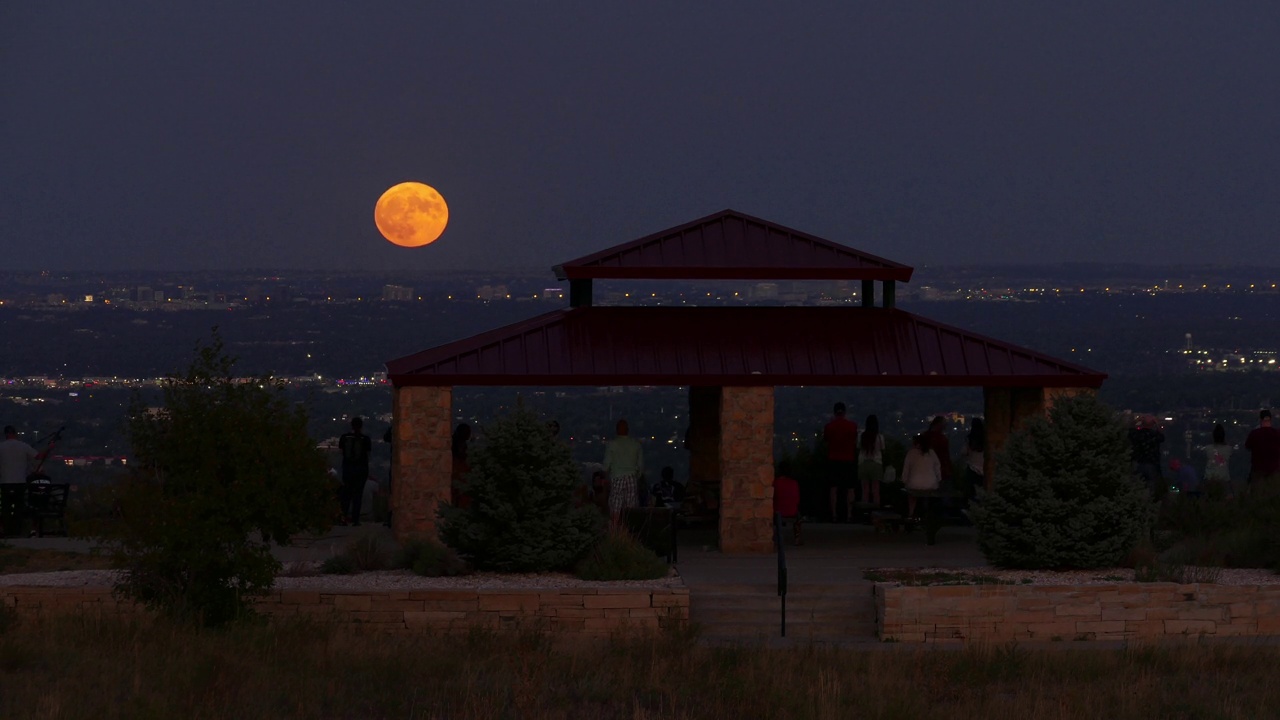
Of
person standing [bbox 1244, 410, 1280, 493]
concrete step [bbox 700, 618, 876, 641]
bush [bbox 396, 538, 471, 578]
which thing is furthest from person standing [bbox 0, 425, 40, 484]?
person standing [bbox 1244, 410, 1280, 493]

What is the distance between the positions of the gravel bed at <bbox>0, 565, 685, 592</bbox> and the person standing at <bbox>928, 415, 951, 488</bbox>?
5896 mm

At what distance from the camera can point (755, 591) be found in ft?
53.8

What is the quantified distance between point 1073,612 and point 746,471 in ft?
16.7

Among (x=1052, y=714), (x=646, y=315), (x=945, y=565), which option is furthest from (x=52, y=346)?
(x=1052, y=714)

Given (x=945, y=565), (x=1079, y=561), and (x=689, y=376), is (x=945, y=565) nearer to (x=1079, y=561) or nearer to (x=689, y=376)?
(x=1079, y=561)

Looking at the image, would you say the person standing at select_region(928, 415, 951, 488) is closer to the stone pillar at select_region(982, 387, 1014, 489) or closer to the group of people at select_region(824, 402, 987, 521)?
the group of people at select_region(824, 402, 987, 521)

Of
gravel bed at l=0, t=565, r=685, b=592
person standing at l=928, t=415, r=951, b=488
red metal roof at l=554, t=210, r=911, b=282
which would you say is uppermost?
red metal roof at l=554, t=210, r=911, b=282

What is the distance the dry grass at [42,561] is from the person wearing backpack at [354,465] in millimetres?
4179

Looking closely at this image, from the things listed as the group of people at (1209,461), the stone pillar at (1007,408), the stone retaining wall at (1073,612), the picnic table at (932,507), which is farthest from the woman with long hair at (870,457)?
the stone retaining wall at (1073,612)

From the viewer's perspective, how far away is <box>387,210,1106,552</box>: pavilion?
63.2 feet

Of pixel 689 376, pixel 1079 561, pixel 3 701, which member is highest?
pixel 689 376

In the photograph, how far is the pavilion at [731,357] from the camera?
19.3 metres

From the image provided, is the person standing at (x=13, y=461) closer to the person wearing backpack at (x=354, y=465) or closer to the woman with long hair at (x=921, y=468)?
the person wearing backpack at (x=354, y=465)

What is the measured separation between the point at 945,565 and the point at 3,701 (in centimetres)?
1045
